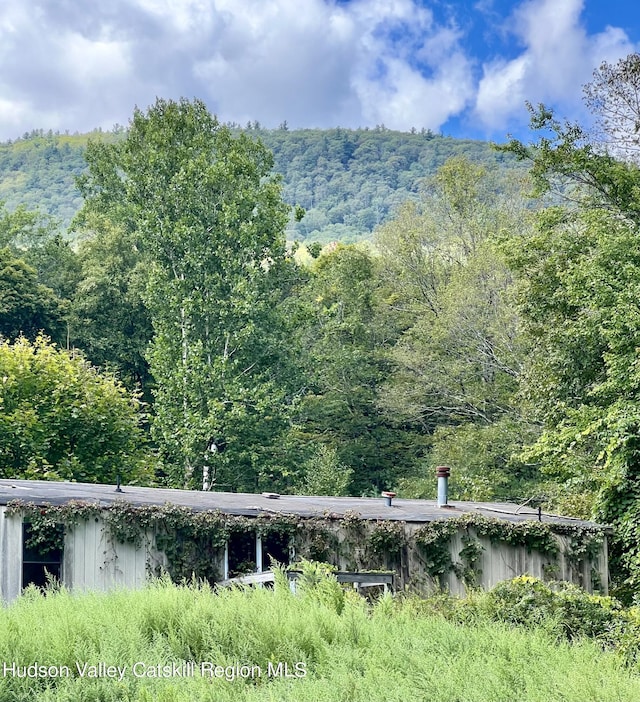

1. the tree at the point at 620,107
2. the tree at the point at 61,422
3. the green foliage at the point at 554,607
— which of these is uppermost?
the tree at the point at 620,107

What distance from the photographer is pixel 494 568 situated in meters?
15.1

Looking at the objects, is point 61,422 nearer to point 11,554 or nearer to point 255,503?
point 255,503

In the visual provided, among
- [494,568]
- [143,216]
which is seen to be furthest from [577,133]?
[143,216]

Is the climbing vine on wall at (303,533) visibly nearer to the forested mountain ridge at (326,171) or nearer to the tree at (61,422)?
the tree at (61,422)

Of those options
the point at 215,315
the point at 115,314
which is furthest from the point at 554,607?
the point at 115,314

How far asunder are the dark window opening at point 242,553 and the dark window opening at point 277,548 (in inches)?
7.4

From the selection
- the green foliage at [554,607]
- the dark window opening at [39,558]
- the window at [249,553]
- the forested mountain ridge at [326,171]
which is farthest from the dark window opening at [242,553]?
the forested mountain ridge at [326,171]

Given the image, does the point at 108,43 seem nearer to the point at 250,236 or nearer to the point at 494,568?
the point at 250,236

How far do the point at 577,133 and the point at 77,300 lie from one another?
20.1 metres

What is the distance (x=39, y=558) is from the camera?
1240 cm

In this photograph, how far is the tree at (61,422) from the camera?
78.6 ft

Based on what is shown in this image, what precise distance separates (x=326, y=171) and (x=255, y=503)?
62.1 metres

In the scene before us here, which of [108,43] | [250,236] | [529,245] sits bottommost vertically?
[529,245]

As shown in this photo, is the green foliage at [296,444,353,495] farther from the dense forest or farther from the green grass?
the green grass
